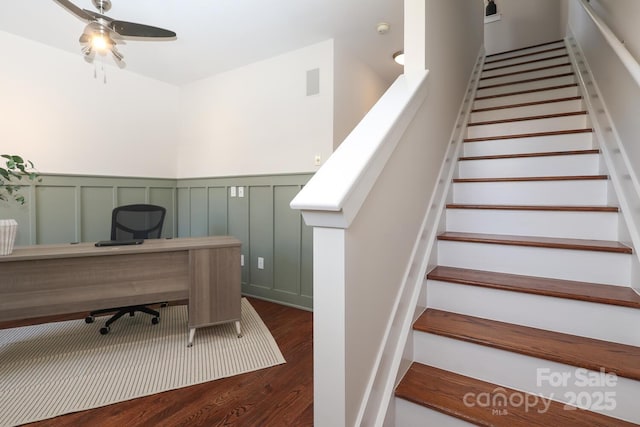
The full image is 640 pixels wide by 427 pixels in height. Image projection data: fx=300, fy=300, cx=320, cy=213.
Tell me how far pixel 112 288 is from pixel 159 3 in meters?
2.22

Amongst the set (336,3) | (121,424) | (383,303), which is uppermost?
(336,3)

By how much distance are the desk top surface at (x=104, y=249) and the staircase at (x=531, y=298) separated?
1597mm

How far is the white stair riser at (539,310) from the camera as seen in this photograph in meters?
1.12

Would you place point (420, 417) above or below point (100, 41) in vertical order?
below

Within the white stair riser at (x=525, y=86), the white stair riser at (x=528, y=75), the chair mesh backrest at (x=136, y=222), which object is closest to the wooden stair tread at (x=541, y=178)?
the white stair riser at (x=525, y=86)

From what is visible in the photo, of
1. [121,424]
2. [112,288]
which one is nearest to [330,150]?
[112,288]

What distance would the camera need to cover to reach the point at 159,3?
2395 mm

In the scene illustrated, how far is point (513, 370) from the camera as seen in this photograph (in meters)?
1.12

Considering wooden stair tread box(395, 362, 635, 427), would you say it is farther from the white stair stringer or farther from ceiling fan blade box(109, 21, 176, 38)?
ceiling fan blade box(109, 21, 176, 38)

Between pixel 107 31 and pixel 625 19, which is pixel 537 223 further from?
pixel 107 31

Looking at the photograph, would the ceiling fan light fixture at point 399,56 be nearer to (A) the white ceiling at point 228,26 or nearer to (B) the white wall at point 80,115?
(A) the white ceiling at point 228,26

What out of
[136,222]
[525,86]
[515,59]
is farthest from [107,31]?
[515,59]

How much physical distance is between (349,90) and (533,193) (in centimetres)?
207

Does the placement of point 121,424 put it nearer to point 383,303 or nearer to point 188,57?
point 383,303
